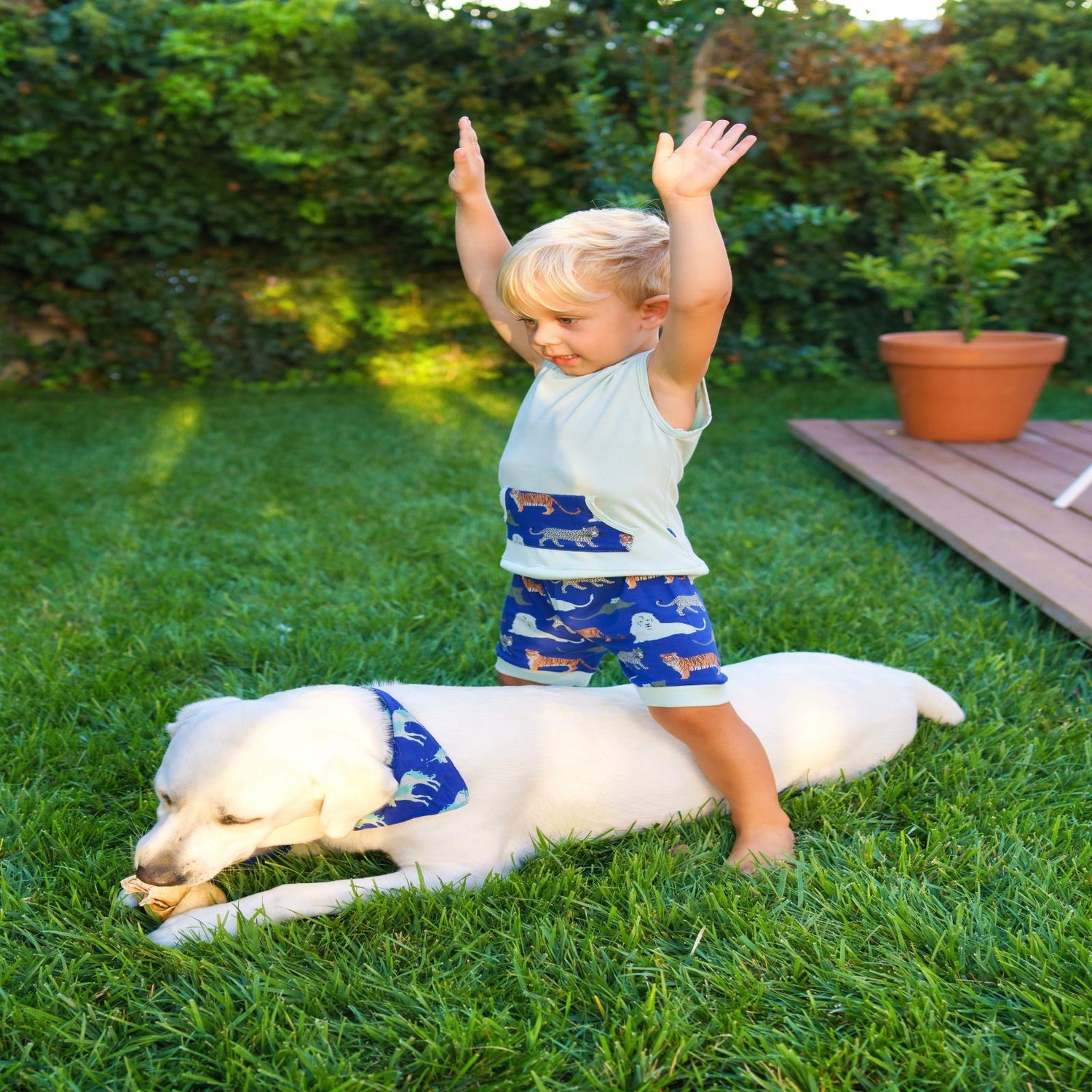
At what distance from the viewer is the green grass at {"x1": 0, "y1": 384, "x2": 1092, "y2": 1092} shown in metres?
1.43

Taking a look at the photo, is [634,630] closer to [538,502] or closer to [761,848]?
[538,502]

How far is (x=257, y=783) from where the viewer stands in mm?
1595

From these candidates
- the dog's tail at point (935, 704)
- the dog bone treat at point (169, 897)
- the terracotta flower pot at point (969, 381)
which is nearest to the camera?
the dog bone treat at point (169, 897)

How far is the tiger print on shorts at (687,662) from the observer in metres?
1.89

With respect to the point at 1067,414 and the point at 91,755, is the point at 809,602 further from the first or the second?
the point at 1067,414

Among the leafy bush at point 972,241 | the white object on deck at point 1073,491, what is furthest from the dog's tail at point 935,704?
the leafy bush at point 972,241

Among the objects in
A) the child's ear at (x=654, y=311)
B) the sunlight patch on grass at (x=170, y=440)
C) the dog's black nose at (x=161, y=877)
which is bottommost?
the sunlight patch on grass at (x=170, y=440)

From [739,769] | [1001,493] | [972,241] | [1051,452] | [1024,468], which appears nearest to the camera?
[739,769]

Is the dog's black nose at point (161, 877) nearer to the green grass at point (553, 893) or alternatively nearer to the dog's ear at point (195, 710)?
the green grass at point (553, 893)

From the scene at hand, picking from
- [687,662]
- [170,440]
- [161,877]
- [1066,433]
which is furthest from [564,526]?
[170,440]

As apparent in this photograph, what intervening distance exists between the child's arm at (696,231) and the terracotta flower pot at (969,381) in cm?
355

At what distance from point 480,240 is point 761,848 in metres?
1.36

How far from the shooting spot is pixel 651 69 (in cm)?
661

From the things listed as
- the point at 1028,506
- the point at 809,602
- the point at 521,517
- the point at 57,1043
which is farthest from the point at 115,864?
the point at 1028,506
